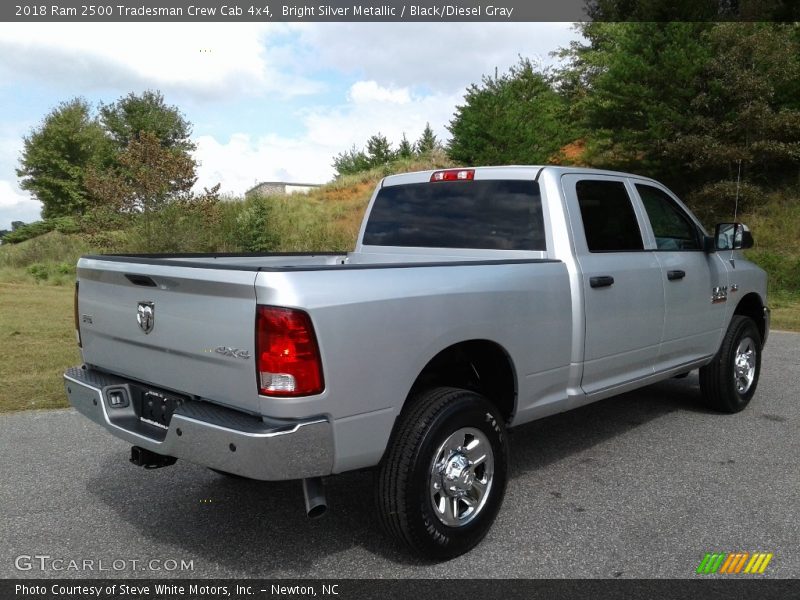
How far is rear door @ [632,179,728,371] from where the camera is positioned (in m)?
4.87

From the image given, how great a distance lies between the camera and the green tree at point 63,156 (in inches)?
1841

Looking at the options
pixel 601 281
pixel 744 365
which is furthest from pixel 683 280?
pixel 744 365

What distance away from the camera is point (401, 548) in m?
3.17

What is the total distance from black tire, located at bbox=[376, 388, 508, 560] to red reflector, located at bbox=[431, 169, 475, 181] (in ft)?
5.67

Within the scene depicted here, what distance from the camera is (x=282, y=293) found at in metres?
2.63

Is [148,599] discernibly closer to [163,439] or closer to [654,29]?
[163,439]

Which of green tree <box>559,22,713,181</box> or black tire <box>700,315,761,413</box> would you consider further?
green tree <box>559,22,713,181</box>

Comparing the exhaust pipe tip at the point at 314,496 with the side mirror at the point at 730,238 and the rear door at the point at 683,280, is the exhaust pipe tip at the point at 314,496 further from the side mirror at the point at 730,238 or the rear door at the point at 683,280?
the side mirror at the point at 730,238

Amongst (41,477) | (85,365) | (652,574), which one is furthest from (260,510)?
(652,574)

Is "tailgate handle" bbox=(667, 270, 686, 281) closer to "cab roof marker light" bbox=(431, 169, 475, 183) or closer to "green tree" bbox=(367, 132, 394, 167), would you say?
"cab roof marker light" bbox=(431, 169, 475, 183)

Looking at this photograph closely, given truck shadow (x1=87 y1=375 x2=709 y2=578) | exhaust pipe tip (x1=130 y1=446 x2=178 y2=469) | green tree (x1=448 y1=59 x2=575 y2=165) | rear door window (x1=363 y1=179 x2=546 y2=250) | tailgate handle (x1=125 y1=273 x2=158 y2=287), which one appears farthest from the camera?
green tree (x1=448 y1=59 x2=575 y2=165)

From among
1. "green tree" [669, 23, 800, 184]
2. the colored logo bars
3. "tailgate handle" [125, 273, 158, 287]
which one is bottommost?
the colored logo bars

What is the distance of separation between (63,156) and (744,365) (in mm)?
50158

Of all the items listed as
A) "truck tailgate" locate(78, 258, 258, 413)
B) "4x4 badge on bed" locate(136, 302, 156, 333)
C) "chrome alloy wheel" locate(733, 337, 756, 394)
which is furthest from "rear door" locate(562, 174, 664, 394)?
"4x4 badge on bed" locate(136, 302, 156, 333)
